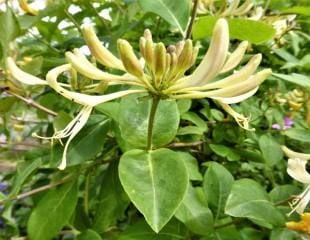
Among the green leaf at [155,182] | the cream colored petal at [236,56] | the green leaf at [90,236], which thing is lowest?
the green leaf at [90,236]

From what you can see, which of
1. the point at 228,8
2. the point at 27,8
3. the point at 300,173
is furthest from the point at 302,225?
the point at 27,8

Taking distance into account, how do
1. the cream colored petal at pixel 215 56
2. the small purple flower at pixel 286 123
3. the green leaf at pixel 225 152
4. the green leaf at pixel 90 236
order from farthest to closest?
the small purple flower at pixel 286 123, the green leaf at pixel 225 152, the green leaf at pixel 90 236, the cream colored petal at pixel 215 56

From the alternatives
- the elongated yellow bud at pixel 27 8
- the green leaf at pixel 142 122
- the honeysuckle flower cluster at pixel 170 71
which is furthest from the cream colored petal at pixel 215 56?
the elongated yellow bud at pixel 27 8

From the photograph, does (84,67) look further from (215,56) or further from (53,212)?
(53,212)

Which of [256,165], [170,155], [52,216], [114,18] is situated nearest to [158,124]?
[170,155]

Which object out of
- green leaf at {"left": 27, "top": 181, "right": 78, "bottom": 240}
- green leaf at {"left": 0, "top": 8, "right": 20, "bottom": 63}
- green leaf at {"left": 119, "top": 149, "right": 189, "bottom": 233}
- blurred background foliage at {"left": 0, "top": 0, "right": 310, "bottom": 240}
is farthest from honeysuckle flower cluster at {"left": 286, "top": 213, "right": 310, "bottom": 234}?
green leaf at {"left": 0, "top": 8, "right": 20, "bottom": 63}

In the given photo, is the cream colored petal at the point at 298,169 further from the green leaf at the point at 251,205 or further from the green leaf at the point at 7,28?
the green leaf at the point at 7,28

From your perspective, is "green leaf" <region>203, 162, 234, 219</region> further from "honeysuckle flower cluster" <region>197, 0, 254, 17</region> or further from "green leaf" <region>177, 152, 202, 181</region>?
"honeysuckle flower cluster" <region>197, 0, 254, 17</region>

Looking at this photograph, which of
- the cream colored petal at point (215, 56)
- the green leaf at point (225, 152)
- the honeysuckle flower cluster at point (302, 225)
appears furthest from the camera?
the green leaf at point (225, 152)
